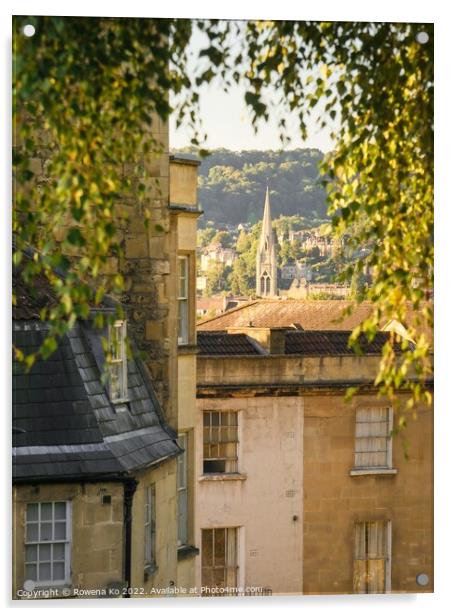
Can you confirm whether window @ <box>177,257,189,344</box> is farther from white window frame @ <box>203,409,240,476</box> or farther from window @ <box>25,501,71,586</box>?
window @ <box>25,501,71,586</box>

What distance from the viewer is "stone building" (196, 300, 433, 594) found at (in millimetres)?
9312

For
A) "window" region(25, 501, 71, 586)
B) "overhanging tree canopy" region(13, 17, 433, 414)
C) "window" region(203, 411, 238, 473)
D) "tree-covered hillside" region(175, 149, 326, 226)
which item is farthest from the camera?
"window" region(203, 411, 238, 473)

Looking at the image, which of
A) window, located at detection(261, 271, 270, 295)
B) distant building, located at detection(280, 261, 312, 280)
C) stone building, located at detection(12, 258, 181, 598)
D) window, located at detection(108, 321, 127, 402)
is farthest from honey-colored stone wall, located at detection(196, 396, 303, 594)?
distant building, located at detection(280, 261, 312, 280)

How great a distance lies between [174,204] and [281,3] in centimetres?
135

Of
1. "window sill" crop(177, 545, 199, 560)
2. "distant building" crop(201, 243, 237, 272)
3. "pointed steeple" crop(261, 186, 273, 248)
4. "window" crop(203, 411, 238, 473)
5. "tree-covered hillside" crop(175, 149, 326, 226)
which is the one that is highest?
"tree-covered hillside" crop(175, 149, 326, 226)

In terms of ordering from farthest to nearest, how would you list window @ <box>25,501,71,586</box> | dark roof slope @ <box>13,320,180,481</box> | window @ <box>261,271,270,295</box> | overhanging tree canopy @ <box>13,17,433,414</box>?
window @ <box>261,271,270,295</box> < dark roof slope @ <box>13,320,180,481</box> < window @ <box>25,501,71,586</box> < overhanging tree canopy @ <box>13,17,433,414</box>

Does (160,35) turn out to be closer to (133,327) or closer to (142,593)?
(133,327)

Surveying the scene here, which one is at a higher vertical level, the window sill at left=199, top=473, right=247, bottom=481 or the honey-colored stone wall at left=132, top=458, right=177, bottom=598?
the window sill at left=199, top=473, right=247, bottom=481

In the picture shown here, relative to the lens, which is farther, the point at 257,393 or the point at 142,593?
the point at 257,393

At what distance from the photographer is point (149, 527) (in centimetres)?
947

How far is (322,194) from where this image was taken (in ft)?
30.2

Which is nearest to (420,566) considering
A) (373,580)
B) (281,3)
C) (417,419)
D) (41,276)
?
(373,580)

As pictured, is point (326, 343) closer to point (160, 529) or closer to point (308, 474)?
point (308, 474)

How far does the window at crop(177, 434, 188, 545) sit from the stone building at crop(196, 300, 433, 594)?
0.29ft
